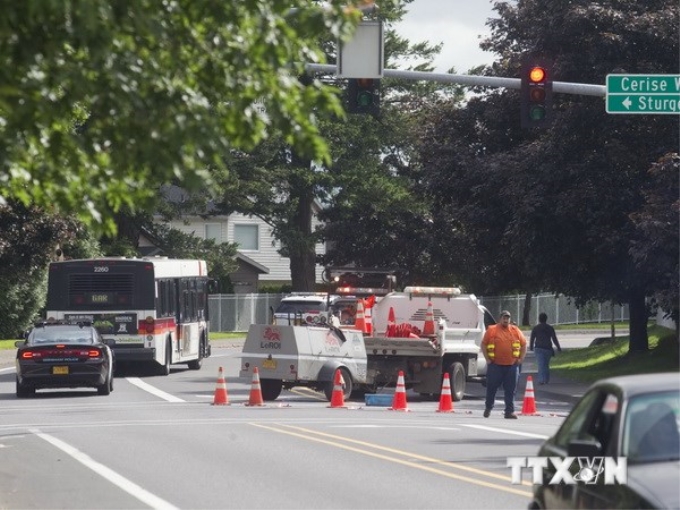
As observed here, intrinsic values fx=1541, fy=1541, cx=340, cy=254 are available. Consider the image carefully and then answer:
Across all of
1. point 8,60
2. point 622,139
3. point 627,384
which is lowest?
point 627,384

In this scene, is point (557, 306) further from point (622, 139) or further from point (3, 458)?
point (3, 458)

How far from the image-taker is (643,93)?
2198 centimetres

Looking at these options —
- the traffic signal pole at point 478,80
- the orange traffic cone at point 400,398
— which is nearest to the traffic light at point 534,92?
the traffic signal pole at point 478,80

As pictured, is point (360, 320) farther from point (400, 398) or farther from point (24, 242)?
point (24, 242)

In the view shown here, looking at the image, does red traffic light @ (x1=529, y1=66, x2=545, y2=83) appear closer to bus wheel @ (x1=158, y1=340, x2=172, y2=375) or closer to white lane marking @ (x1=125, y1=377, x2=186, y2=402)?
white lane marking @ (x1=125, y1=377, x2=186, y2=402)

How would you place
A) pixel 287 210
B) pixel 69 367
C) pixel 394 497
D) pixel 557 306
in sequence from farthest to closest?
pixel 557 306
pixel 287 210
pixel 69 367
pixel 394 497

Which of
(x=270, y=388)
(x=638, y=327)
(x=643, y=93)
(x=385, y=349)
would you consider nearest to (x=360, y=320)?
(x=385, y=349)

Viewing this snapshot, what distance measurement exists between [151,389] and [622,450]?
25.7 m

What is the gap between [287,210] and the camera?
68.9m

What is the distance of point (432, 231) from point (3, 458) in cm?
5288

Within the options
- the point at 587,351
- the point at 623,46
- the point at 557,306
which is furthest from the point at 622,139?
the point at 557,306

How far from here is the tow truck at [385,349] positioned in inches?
1137

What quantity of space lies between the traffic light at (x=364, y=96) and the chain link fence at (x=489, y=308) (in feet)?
121

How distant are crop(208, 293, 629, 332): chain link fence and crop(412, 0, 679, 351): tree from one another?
1616cm
